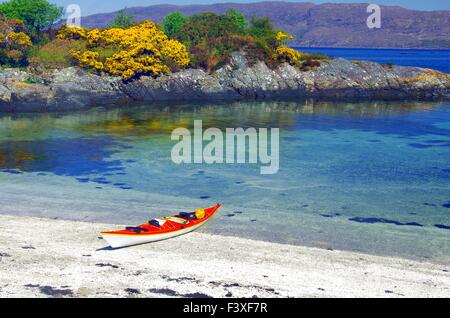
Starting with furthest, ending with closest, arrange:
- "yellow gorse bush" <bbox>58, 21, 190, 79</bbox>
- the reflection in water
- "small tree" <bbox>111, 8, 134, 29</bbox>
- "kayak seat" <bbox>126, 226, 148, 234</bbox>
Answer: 1. "small tree" <bbox>111, 8, 134, 29</bbox>
2. "yellow gorse bush" <bbox>58, 21, 190, 79</bbox>
3. the reflection in water
4. "kayak seat" <bbox>126, 226, 148, 234</bbox>

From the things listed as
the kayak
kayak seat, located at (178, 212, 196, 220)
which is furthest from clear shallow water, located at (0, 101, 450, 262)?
kayak seat, located at (178, 212, 196, 220)

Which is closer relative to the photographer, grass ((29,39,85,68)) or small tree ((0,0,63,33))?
grass ((29,39,85,68))

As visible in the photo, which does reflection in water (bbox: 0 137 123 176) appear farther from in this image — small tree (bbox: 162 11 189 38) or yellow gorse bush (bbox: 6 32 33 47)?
small tree (bbox: 162 11 189 38)

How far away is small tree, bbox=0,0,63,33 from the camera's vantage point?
232 feet

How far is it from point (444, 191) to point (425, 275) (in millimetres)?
13118

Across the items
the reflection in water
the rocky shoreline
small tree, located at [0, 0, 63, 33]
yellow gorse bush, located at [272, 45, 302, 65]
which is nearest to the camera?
the reflection in water

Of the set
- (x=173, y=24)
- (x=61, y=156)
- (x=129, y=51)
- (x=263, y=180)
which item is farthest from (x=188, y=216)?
(x=173, y=24)

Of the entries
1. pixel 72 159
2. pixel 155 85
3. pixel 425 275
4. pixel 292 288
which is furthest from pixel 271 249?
pixel 155 85

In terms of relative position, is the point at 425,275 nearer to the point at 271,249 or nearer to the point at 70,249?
the point at 271,249

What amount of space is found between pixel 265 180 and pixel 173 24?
52.7 metres

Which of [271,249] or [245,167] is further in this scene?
[245,167]

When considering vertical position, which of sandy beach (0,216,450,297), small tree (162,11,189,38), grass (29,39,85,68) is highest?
small tree (162,11,189,38)

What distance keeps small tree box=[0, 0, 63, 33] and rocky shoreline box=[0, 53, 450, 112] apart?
11.8m

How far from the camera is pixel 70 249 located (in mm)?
20969
